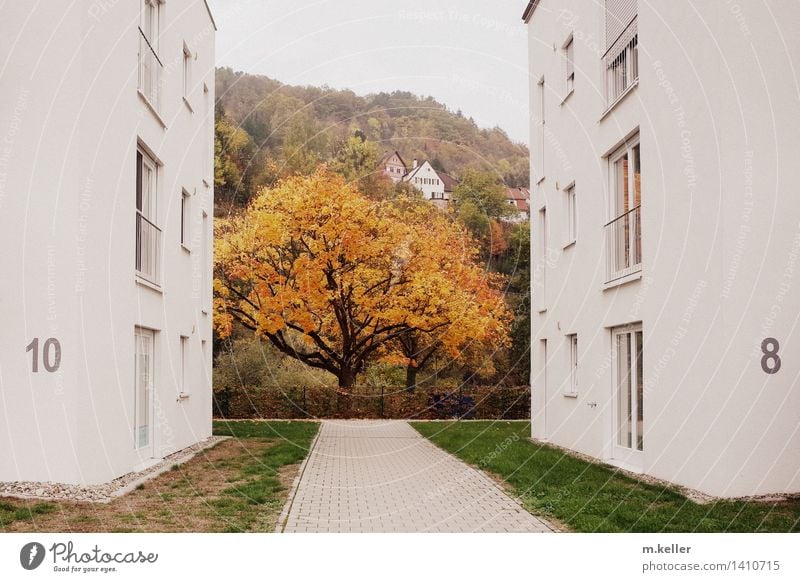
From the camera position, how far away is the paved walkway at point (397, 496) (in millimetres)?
7504

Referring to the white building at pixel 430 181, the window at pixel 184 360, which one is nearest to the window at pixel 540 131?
the window at pixel 184 360

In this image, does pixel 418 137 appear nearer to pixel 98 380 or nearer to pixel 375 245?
pixel 375 245

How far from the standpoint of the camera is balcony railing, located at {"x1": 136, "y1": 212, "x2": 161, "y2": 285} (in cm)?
1188

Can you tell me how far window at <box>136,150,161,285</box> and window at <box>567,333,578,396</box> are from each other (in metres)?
7.15

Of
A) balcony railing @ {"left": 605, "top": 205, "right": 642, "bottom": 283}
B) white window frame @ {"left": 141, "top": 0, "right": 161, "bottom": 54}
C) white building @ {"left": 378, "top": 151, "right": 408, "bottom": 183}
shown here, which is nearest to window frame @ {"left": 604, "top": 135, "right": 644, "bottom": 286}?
balcony railing @ {"left": 605, "top": 205, "right": 642, "bottom": 283}

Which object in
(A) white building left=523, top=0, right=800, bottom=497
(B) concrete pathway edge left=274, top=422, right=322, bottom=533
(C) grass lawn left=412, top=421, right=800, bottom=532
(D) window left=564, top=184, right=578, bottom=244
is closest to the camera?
(C) grass lawn left=412, top=421, right=800, bottom=532

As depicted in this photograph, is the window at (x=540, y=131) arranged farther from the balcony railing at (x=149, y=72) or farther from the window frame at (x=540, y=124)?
the balcony railing at (x=149, y=72)

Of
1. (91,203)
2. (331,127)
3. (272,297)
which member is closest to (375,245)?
(272,297)

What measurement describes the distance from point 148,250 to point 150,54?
9.23 ft

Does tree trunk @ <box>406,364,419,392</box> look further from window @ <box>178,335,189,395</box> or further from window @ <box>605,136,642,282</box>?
window @ <box>605,136,642,282</box>

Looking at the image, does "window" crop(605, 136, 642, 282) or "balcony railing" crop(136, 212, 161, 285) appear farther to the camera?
"balcony railing" crop(136, 212, 161, 285)

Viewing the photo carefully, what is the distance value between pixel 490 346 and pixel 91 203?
83.8 feet

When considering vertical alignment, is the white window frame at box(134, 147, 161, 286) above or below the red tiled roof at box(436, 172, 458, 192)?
below

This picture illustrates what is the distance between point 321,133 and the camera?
33.6 m
